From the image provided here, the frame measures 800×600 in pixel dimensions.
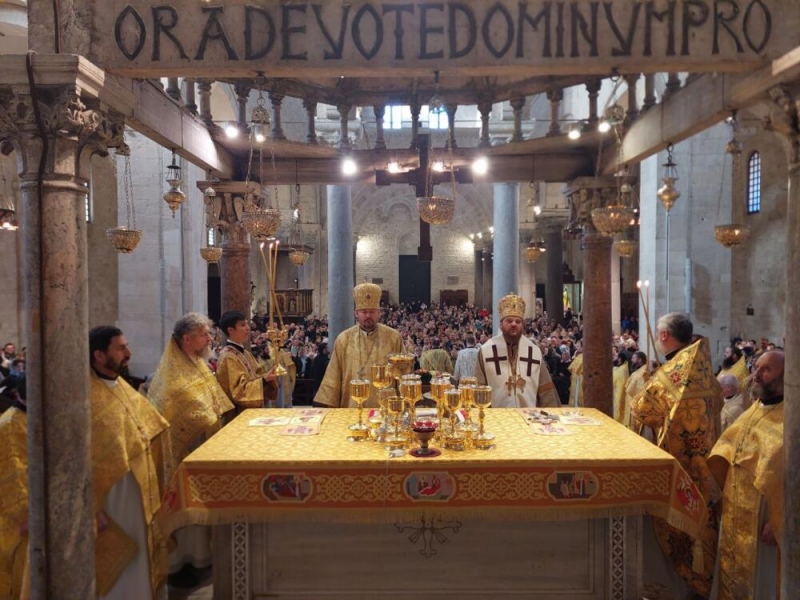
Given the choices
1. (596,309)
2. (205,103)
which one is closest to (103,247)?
(205,103)

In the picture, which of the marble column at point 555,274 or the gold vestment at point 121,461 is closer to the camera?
the gold vestment at point 121,461

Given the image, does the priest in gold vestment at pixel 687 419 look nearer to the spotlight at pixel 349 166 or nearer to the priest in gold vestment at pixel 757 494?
the priest in gold vestment at pixel 757 494

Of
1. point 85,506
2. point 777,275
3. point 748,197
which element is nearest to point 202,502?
point 85,506

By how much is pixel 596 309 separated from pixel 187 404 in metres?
5.41

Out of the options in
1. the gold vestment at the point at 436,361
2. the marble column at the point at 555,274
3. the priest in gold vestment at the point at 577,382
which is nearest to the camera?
the gold vestment at the point at 436,361

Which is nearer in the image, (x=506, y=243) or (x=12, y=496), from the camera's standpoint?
(x=12, y=496)

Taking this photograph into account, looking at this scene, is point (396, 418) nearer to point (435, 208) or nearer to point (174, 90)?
point (435, 208)

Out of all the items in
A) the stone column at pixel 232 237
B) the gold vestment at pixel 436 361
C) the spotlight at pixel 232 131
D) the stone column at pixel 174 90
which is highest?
the stone column at pixel 174 90

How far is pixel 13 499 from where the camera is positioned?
3830 mm

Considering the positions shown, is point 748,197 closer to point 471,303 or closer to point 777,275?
point 777,275

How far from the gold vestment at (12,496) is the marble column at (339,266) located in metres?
9.63

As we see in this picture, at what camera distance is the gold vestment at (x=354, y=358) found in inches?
244

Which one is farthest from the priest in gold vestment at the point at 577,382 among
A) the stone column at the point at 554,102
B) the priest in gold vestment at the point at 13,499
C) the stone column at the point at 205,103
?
the priest in gold vestment at the point at 13,499

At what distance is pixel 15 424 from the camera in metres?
3.86
